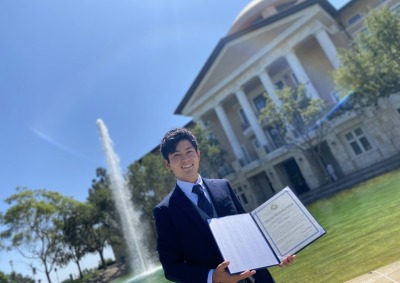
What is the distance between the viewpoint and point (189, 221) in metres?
2.09

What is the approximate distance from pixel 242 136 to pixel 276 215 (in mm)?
34712

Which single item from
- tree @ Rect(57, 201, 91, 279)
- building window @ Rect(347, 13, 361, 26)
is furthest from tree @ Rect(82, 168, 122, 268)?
building window @ Rect(347, 13, 361, 26)

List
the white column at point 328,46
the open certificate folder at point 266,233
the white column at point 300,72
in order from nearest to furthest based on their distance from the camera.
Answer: the open certificate folder at point 266,233
the white column at point 328,46
the white column at point 300,72

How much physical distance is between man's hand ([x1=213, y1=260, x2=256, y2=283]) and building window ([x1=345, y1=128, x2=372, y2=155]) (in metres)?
26.0

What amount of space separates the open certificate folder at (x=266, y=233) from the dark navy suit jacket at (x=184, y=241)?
17cm

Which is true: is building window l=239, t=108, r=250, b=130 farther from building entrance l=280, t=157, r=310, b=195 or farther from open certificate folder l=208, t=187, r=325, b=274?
open certificate folder l=208, t=187, r=325, b=274

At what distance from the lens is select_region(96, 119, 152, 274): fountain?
31.8 meters

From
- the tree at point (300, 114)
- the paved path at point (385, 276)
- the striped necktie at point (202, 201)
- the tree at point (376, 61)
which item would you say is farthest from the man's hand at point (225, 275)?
the tree at point (300, 114)

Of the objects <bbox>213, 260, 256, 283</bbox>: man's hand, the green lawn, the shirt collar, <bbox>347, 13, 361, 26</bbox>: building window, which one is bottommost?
the green lawn

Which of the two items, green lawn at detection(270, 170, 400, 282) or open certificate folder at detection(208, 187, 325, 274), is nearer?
open certificate folder at detection(208, 187, 325, 274)

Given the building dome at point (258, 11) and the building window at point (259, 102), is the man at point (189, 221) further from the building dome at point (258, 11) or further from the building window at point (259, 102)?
the building dome at point (258, 11)

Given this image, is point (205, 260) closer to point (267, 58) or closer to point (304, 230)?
point (304, 230)

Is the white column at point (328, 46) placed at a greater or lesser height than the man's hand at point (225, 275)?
greater

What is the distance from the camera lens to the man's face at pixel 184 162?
7.40 ft
